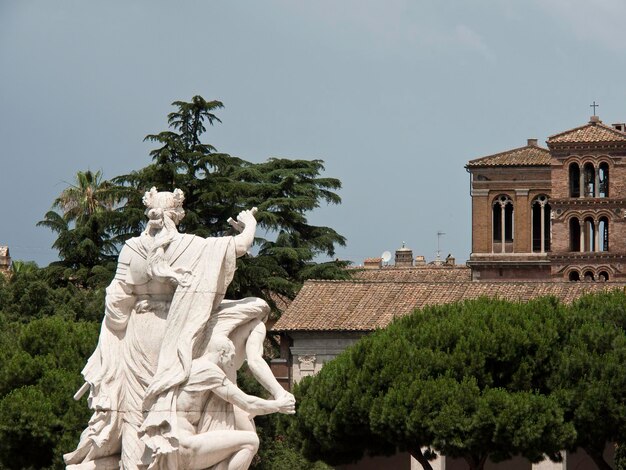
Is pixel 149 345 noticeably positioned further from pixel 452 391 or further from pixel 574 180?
pixel 574 180

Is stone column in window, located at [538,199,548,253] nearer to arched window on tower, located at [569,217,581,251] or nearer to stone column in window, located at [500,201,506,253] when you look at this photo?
stone column in window, located at [500,201,506,253]

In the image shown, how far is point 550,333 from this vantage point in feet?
148

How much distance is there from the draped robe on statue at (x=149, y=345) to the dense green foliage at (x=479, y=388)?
2420cm

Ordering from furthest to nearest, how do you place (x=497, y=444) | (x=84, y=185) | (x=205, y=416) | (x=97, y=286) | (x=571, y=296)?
1. (x=84, y=185)
2. (x=571, y=296)
3. (x=97, y=286)
4. (x=497, y=444)
5. (x=205, y=416)

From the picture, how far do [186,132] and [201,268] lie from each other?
38.9 meters

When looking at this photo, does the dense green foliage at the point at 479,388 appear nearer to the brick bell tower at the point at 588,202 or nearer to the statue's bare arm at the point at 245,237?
the statue's bare arm at the point at 245,237

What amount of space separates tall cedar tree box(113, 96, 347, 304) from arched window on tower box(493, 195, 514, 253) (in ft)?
123

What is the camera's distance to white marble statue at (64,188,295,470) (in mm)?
19422

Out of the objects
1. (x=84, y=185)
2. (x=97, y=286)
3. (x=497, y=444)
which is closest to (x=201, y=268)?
(x=497, y=444)

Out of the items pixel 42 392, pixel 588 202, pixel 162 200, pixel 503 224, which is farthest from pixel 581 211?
pixel 162 200

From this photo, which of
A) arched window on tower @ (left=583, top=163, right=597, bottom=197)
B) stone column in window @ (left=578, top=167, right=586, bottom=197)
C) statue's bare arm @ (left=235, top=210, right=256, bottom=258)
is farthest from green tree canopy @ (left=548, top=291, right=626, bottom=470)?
arched window on tower @ (left=583, top=163, right=597, bottom=197)

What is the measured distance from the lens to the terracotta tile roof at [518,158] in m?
102

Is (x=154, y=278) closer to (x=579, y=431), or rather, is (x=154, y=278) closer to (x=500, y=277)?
(x=579, y=431)

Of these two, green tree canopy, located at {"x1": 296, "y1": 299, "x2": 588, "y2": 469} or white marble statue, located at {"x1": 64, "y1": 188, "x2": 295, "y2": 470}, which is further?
green tree canopy, located at {"x1": 296, "y1": 299, "x2": 588, "y2": 469}
